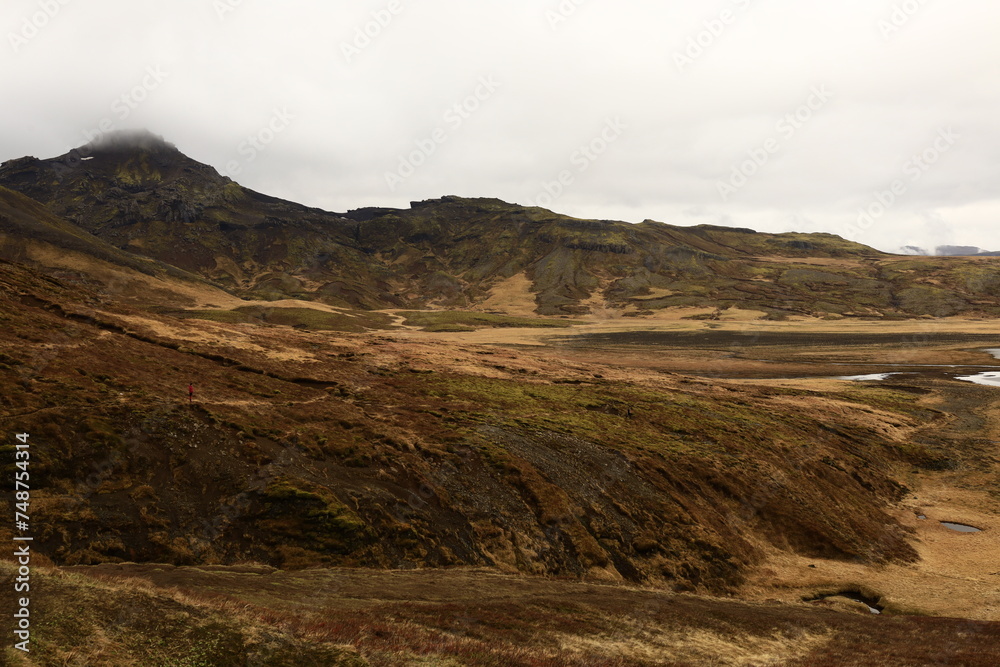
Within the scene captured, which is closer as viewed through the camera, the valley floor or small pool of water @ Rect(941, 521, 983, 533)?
the valley floor

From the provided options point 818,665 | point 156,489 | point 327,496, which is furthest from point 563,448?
point 156,489

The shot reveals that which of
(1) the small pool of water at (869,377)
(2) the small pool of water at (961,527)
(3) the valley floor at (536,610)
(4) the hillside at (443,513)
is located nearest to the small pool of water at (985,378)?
(1) the small pool of water at (869,377)

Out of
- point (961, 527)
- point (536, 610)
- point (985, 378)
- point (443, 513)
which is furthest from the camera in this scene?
point (985, 378)

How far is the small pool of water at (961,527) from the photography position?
40559 mm

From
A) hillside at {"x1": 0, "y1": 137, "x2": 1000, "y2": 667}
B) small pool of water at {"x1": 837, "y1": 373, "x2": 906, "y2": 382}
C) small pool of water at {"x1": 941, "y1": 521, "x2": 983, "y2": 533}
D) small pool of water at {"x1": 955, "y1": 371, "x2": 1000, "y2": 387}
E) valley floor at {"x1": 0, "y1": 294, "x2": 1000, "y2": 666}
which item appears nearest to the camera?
valley floor at {"x1": 0, "y1": 294, "x2": 1000, "y2": 666}

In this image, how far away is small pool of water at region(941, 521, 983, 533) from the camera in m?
40.6

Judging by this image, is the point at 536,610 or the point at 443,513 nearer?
the point at 536,610

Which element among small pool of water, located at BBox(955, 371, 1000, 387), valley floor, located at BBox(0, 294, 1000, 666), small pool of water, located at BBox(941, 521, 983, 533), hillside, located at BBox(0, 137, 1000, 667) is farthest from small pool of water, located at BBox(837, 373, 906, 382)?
small pool of water, located at BBox(941, 521, 983, 533)

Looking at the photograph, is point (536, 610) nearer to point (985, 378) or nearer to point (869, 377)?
point (869, 377)

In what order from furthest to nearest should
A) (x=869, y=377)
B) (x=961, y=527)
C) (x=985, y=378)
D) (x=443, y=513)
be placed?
(x=869, y=377) < (x=985, y=378) < (x=961, y=527) < (x=443, y=513)

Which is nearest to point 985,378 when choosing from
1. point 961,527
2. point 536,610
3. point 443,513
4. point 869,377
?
point 869,377

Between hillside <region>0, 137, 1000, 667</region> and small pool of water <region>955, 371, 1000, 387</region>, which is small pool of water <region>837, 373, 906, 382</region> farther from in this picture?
hillside <region>0, 137, 1000, 667</region>

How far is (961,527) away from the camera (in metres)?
41.5

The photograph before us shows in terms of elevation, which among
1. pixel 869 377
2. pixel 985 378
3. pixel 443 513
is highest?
pixel 985 378
